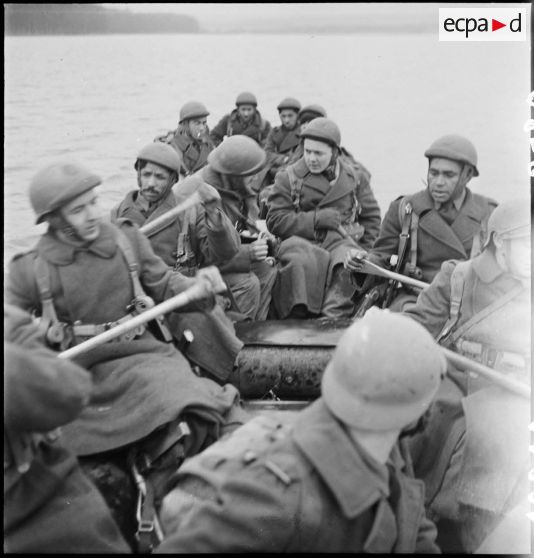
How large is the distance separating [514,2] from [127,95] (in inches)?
795

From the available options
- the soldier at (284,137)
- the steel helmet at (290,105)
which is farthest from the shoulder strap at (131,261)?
the steel helmet at (290,105)

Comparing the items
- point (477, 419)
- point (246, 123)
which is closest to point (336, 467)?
point (477, 419)

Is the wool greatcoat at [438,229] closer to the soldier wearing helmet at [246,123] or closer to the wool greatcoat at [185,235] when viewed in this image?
the wool greatcoat at [185,235]

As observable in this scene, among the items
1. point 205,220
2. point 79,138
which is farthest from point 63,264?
point 79,138

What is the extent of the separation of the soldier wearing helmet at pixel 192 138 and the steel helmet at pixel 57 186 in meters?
5.99

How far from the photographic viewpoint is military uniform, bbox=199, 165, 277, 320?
572 centimetres

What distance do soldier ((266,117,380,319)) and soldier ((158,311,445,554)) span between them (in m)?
3.69

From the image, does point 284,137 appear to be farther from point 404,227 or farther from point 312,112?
point 404,227

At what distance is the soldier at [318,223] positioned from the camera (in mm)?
6074

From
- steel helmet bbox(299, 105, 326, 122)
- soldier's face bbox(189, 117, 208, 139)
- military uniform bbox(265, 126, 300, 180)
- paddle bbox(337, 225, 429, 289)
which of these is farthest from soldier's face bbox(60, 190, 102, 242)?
military uniform bbox(265, 126, 300, 180)

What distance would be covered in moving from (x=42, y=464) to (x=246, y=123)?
33.1 feet

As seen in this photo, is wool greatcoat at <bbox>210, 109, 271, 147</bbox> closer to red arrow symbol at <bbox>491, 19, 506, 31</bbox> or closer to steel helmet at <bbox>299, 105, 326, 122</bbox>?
steel helmet at <bbox>299, 105, 326, 122</bbox>

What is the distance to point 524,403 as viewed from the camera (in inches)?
138

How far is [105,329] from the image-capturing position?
3.67m
